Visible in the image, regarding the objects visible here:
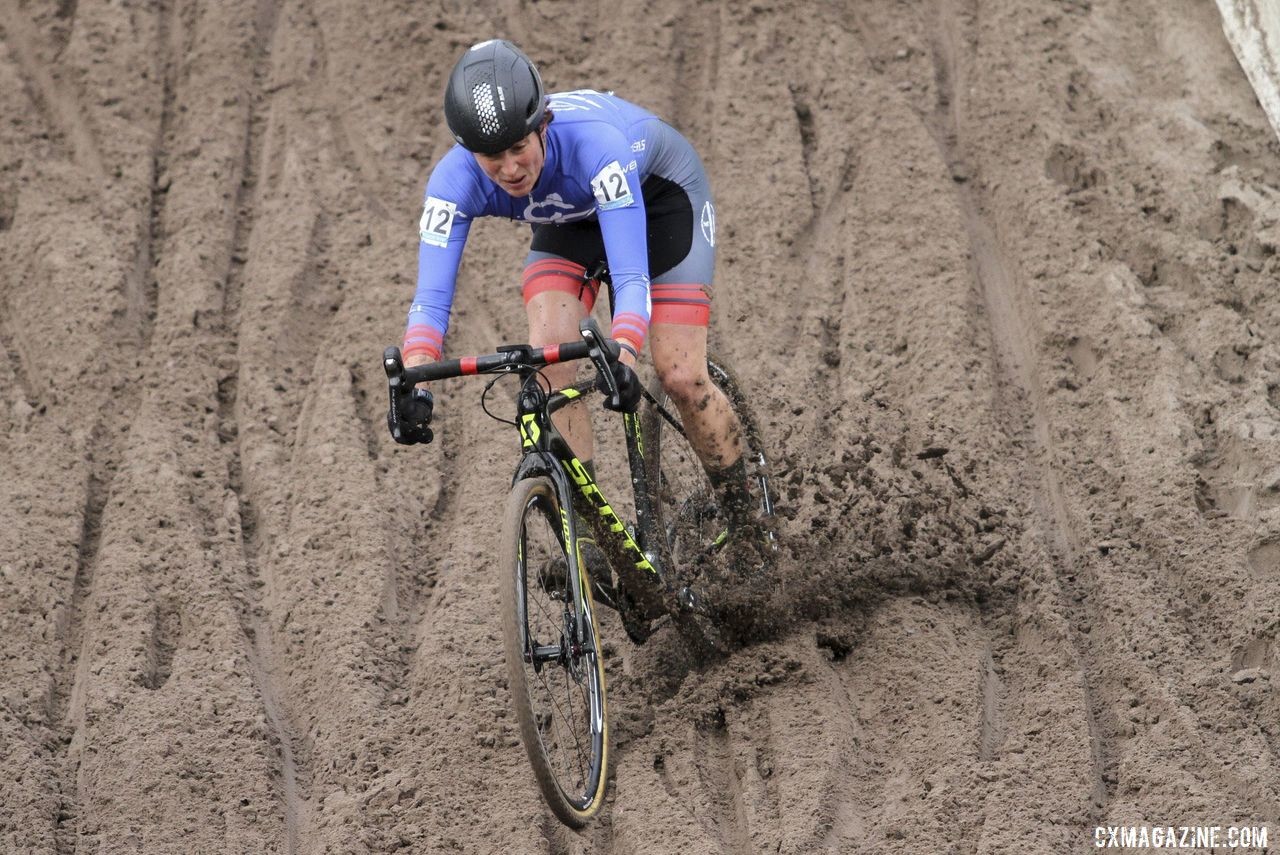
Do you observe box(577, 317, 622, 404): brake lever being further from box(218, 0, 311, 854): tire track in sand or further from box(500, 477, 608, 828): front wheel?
box(218, 0, 311, 854): tire track in sand

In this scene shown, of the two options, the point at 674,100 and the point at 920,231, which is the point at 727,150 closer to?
the point at 674,100

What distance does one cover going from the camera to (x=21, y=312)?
8.01m

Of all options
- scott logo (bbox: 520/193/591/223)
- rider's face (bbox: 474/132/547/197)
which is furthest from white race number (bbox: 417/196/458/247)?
scott logo (bbox: 520/193/591/223)

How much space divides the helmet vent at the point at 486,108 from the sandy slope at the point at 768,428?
2365 mm

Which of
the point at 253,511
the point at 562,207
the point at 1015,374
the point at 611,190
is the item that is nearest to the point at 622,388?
the point at 611,190

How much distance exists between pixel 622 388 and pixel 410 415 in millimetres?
771

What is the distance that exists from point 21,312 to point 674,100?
436 cm

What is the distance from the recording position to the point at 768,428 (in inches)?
293

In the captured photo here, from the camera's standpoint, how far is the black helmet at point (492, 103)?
4961 mm

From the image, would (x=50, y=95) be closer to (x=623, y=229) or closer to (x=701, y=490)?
(x=701, y=490)

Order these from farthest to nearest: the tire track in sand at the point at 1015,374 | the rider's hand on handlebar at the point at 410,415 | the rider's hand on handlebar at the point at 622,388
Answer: the tire track in sand at the point at 1015,374, the rider's hand on handlebar at the point at 410,415, the rider's hand on handlebar at the point at 622,388

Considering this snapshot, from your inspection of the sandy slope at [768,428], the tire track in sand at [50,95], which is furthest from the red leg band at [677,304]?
the tire track in sand at [50,95]

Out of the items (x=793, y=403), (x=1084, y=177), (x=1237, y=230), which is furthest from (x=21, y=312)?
(x=1237, y=230)

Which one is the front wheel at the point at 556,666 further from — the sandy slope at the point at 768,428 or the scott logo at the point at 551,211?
the scott logo at the point at 551,211
